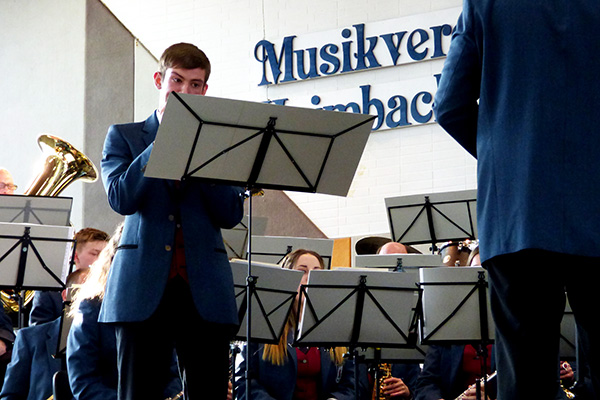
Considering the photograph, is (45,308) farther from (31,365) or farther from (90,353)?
(90,353)

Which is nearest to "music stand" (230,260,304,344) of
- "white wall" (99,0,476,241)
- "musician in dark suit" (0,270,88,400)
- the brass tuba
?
"musician in dark suit" (0,270,88,400)

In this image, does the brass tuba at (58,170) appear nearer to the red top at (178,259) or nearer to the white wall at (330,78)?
the white wall at (330,78)

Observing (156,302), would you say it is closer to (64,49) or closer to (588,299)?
(588,299)

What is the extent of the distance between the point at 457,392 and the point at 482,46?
10.0 feet

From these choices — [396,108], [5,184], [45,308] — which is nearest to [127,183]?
[45,308]

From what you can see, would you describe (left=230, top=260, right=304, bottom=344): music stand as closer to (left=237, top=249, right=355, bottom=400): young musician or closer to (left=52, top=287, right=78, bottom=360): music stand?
(left=237, top=249, right=355, bottom=400): young musician

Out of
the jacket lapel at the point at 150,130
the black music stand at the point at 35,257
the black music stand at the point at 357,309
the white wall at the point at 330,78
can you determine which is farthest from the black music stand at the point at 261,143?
the white wall at the point at 330,78

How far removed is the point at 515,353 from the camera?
165 cm

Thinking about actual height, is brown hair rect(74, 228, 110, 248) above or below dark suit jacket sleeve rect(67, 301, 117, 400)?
above

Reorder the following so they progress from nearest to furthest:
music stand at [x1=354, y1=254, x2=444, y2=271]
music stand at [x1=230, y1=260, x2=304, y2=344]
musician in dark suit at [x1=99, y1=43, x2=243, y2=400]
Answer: musician in dark suit at [x1=99, y1=43, x2=243, y2=400], music stand at [x1=230, y1=260, x2=304, y2=344], music stand at [x1=354, y1=254, x2=444, y2=271]

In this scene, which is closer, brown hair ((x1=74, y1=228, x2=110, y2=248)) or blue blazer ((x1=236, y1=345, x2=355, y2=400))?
blue blazer ((x1=236, y1=345, x2=355, y2=400))

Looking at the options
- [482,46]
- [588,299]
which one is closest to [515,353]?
[588,299]

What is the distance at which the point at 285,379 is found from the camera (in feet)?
13.7

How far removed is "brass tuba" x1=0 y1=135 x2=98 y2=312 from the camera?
263 inches
